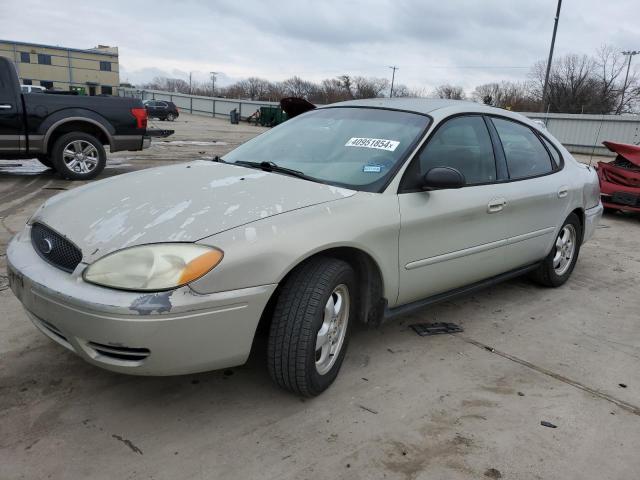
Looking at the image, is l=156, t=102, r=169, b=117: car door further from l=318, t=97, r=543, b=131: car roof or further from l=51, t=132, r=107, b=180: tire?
l=318, t=97, r=543, b=131: car roof

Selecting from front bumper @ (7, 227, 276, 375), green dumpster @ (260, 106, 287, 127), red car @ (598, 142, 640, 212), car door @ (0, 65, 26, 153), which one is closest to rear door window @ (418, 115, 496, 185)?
front bumper @ (7, 227, 276, 375)

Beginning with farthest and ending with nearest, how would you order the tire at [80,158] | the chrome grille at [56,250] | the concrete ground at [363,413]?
the tire at [80,158] < the chrome grille at [56,250] < the concrete ground at [363,413]

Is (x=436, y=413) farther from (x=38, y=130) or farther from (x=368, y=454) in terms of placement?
(x=38, y=130)

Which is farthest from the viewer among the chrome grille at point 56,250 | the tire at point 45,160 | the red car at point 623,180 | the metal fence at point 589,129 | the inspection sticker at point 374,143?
the metal fence at point 589,129

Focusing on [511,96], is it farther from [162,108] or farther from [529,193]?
[529,193]

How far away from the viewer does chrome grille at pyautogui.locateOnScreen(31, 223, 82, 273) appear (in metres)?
2.35

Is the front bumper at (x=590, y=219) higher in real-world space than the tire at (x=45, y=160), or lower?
higher

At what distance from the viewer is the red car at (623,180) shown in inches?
310

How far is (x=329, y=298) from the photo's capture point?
2.61 meters

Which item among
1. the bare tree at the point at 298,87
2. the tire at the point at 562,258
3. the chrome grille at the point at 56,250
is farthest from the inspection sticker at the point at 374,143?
the bare tree at the point at 298,87

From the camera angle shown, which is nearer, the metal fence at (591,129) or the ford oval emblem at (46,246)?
the ford oval emblem at (46,246)

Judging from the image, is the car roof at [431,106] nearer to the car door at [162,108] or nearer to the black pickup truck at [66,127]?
the black pickup truck at [66,127]

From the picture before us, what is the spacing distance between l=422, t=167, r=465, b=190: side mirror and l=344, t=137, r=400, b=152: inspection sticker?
0.98 feet

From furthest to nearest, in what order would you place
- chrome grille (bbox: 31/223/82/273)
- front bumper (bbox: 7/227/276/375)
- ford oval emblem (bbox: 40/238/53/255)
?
ford oval emblem (bbox: 40/238/53/255)
chrome grille (bbox: 31/223/82/273)
front bumper (bbox: 7/227/276/375)
